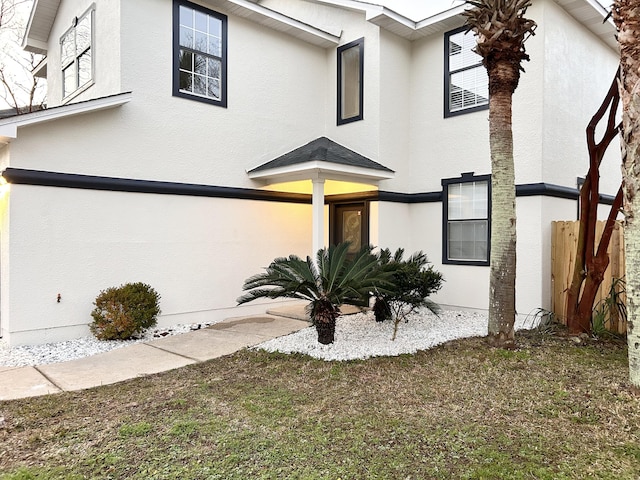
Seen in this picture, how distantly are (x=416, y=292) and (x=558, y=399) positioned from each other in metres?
3.12

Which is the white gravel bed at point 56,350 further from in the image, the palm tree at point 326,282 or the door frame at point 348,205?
the door frame at point 348,205

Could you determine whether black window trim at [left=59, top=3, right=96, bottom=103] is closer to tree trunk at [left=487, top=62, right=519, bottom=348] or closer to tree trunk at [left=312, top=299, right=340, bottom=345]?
tree trunk at [left=312, top=299, right=340, bottom=345]

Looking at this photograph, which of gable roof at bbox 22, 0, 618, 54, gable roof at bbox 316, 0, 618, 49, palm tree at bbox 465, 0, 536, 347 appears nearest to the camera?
palm tree at bbox 465, 0, 536, 347

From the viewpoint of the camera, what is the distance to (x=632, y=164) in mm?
4859

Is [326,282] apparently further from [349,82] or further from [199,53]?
[349,82]

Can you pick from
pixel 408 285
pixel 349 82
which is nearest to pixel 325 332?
pixel 408 285

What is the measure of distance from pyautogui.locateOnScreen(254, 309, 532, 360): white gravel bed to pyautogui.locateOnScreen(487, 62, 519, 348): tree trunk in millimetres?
1095

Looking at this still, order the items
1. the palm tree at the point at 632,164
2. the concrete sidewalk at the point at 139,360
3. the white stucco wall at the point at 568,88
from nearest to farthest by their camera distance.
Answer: the palm tree at the point at 632,164 → the concrete sidewalk at the point at 139,360 → the white stucco wall at the point at 568,88

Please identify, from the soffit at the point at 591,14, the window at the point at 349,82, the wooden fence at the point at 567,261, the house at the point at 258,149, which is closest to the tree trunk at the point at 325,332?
the house at the point at 258,149

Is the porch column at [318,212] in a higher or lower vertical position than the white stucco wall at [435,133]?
lower

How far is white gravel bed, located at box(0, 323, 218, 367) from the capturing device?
6.58 metres

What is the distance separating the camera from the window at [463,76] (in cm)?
954

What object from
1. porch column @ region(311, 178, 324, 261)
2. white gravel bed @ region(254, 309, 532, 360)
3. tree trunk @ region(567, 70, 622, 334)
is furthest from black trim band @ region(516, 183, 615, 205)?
porch column @ region(311, 178, 324, 261)

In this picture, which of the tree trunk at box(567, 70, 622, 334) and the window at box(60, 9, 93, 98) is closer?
the tree trunk at box(567, 70, 622, 334)
